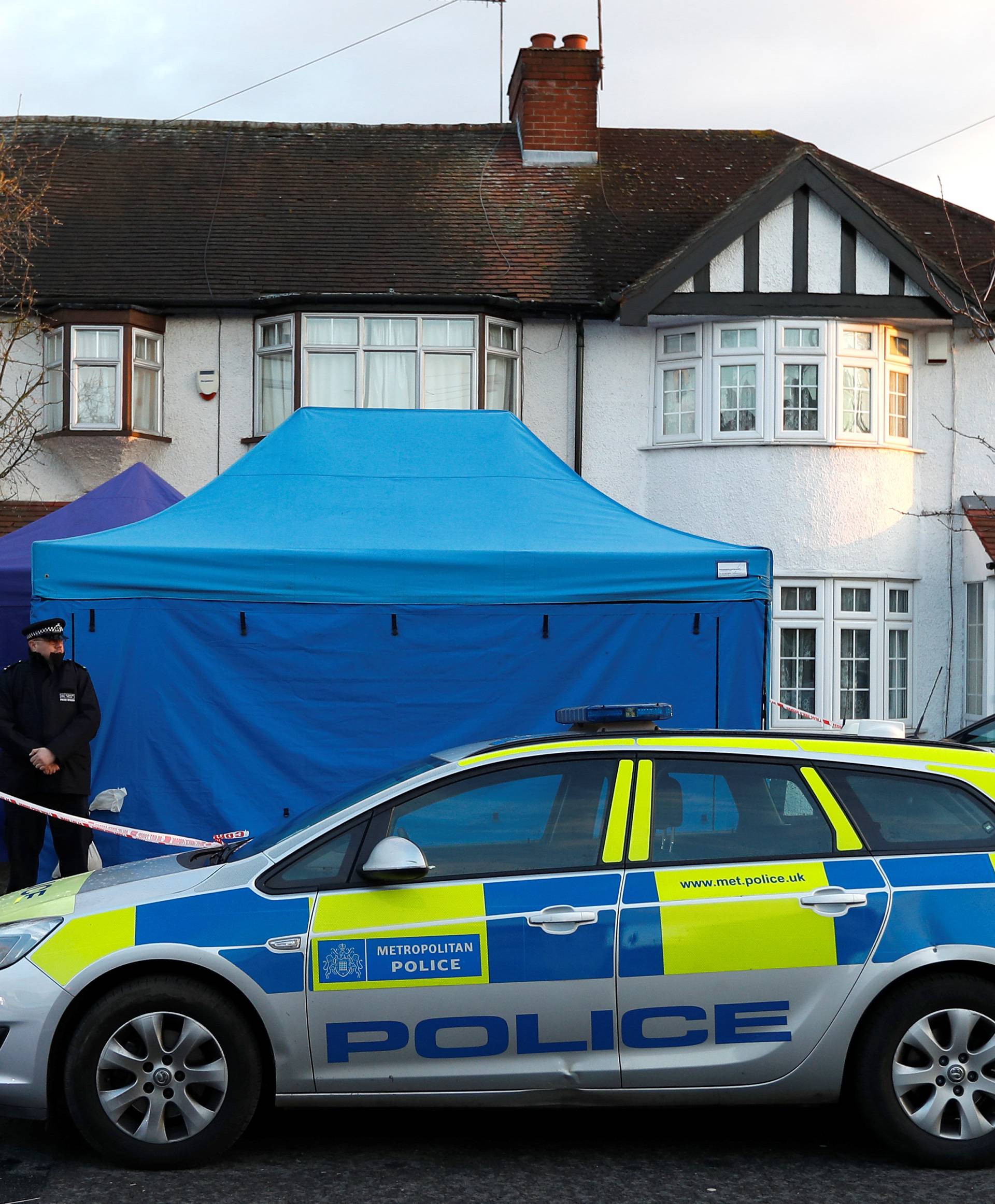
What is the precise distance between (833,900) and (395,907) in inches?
58.4

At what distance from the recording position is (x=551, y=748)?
5020 millimetres

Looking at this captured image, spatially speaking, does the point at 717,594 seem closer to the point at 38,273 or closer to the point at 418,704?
the point at 418,704

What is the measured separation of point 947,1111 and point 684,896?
1.14 metres

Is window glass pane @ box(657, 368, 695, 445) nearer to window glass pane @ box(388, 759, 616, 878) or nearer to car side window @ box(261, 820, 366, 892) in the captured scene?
window glass pane @ box(388, 759, 616, 878)

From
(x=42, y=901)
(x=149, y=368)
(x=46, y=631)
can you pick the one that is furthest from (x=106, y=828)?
(x=149, y=368)

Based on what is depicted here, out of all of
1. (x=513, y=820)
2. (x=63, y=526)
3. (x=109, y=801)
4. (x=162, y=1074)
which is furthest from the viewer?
(x=63, y=526)

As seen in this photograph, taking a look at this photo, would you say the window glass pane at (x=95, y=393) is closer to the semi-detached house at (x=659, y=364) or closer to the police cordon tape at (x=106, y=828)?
the semi-detached house at (x=659, y=364)

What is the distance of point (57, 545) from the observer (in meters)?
8.77

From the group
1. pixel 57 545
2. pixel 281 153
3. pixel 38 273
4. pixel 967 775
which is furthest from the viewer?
pixel 281 153

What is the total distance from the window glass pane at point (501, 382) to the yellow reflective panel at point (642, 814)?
461 inches

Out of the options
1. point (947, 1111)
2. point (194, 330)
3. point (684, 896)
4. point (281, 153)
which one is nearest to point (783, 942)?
point (684, 896)

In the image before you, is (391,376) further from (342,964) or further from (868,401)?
(342,964)

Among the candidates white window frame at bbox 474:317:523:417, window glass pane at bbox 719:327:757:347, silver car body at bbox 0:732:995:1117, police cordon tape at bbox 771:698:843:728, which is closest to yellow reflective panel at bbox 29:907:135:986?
silver car body at bbox 0:732:995:1117

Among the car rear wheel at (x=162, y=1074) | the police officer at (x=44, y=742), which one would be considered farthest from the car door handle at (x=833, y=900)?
the police officer at (x=44, y=742)
